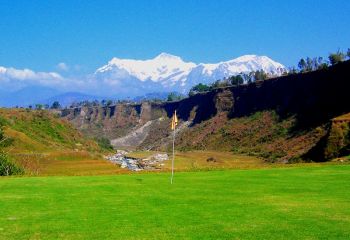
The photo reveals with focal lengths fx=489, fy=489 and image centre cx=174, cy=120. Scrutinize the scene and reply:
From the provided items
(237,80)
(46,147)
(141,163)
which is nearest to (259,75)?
(237,80)

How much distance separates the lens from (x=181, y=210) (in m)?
16.8

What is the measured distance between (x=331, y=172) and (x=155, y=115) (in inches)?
6387

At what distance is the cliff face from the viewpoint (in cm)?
9569

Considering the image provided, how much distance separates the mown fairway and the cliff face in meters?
60.8

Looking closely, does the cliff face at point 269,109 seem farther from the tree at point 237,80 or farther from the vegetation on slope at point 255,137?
the tree at point 237,80

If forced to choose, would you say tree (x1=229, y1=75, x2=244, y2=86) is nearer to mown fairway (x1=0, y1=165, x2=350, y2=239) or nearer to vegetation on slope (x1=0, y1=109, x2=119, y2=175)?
vegetation on slope (x1=0, y1=109, x2=119, y2=175)

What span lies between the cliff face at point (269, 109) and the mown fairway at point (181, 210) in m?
60.8

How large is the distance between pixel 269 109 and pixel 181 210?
104532mm

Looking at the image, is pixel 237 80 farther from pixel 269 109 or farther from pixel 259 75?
pixel 269 109

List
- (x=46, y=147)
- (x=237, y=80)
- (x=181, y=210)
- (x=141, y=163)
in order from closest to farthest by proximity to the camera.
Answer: (x=181, y=210) < (x=46, y=147) < (x=141, y=163) < (x=237, y=80)

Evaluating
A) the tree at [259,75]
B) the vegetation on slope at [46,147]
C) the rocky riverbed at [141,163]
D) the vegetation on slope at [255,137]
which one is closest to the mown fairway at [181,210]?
the vegetation on slope at [46,147]

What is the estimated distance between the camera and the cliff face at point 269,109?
9569cm

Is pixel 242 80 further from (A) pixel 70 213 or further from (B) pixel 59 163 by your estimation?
(A) pixel 70 213

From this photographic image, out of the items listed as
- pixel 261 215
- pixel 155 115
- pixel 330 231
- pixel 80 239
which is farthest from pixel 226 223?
pixel 155 115
